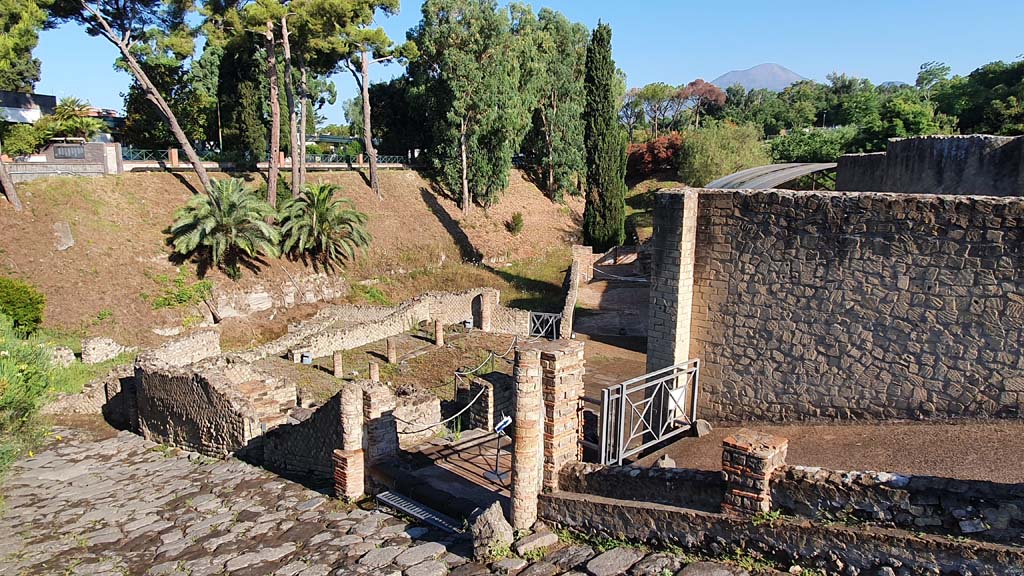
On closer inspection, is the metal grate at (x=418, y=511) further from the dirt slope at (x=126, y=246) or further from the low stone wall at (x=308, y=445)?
the dirt slope at (x=126, y=246)

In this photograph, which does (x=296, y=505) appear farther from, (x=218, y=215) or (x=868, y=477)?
(x=218, y=215)

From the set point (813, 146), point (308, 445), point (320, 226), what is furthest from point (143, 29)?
point (813, 146)

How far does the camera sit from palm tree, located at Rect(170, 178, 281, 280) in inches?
840

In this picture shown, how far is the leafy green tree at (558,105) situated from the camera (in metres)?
39.7

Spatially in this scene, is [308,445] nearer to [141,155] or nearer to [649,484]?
[649,484]

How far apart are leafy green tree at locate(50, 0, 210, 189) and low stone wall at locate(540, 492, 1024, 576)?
779 inches

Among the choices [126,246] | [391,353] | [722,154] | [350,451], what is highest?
[722,154]

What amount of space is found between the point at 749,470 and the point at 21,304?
18.4 metres

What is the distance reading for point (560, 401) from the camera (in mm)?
7449

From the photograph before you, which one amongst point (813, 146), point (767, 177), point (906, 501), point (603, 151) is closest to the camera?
point (906, 501)

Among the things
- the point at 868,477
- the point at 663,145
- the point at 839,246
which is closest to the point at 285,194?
the point at 839,246

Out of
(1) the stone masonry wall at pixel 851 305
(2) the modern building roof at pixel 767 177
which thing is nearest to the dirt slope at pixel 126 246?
(2) the modern building roof at pixel 767 177

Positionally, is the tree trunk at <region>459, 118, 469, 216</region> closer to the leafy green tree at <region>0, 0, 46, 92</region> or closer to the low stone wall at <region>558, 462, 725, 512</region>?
the leafy green tree at <region>0, 0, 46, 92</region>

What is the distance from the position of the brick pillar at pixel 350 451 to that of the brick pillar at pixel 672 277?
4.04m
